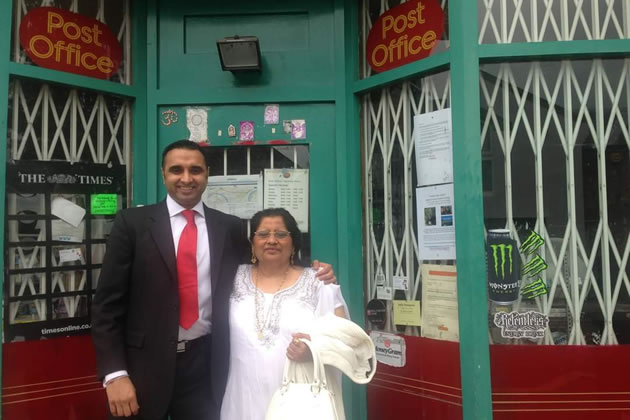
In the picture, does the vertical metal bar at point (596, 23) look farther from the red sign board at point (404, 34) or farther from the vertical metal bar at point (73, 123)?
the vertical metal bar at point (73, 123)

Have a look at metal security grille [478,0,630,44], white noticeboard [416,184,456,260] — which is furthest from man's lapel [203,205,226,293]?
metal security grille [478,0,630,44]

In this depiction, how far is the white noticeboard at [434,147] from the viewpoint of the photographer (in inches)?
112

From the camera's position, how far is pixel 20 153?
2.88 meters

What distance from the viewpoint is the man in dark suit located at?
2246mm

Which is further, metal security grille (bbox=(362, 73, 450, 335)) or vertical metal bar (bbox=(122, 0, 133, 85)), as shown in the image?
vertical metal bar (bbox=(122, 0, 133, 85))

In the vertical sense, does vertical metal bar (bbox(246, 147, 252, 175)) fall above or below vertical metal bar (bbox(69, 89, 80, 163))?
below

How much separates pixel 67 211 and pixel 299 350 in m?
1.84

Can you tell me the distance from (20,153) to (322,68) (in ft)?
6.27

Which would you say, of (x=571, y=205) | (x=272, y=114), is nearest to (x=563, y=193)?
(x=571, y=205)

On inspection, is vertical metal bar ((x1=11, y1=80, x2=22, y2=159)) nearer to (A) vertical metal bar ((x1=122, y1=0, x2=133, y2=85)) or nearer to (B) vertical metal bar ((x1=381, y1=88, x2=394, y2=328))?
(A) vertical metal bar ((x1=122, y1=0, x2=133, y2=85))

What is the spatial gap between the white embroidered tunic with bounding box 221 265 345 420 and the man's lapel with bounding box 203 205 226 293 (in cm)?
15

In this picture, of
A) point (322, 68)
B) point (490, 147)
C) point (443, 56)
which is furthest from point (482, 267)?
point (322, 68)

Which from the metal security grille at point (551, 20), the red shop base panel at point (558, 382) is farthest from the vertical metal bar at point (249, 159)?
the red shop base panel at point (558, 382)

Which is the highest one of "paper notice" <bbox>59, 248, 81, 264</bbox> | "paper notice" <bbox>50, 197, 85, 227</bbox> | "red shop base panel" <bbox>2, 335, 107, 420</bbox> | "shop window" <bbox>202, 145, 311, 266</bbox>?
"shop window" <bbox>202, 145, 311, 266</bbox>
